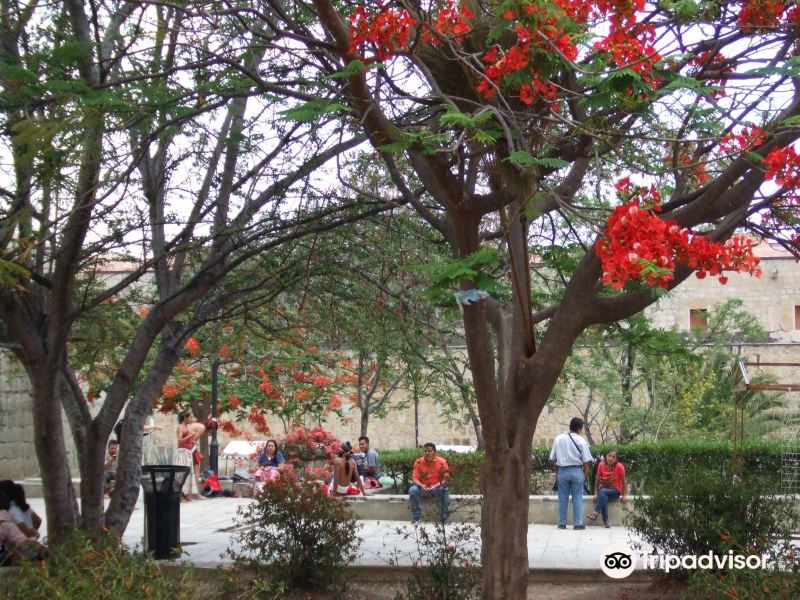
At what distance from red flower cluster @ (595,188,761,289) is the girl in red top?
27.9ft

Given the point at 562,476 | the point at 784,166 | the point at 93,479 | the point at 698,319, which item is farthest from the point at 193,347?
the point at 698,319

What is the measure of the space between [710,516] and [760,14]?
13.7 ft

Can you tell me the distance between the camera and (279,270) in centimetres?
1007

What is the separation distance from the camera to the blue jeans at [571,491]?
13492mm

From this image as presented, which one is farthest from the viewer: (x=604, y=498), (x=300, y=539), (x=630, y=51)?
(x=604, y=498)

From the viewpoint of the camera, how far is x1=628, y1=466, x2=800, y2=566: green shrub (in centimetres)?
823

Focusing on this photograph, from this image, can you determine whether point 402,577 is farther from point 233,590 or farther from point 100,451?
point 233,590

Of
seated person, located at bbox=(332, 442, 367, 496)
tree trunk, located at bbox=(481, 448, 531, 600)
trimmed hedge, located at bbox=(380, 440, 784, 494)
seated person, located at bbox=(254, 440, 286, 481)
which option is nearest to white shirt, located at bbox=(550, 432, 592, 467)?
trimmed hedge, located at bbox=(380, 440, 784, 494)

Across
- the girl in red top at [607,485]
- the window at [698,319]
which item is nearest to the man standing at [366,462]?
the girl in red top at [607,485]

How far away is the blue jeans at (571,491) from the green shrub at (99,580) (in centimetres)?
824

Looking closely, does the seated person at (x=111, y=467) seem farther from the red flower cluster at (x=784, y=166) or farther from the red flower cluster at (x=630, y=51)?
the red flower cluster at (x=784, y=166)

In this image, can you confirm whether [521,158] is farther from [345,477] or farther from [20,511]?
[345,477]

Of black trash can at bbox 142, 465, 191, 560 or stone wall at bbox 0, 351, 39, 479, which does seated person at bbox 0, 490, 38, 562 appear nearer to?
black trash can at bbox 142, 465, 191, 560

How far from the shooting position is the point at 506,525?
7676 mm
